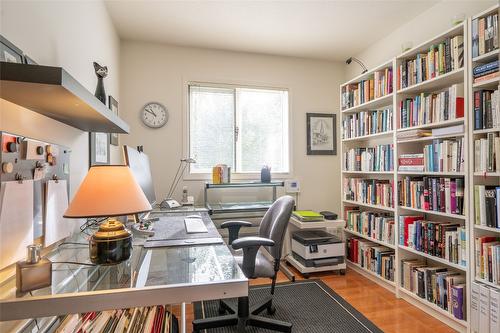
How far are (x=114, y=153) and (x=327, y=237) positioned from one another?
2.35 meters

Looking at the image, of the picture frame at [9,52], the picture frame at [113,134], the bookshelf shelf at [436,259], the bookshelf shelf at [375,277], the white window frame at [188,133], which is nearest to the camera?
the picture frame at [9,52]

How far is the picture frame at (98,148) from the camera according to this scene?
1845 mm

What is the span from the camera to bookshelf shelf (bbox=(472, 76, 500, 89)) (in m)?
1.65

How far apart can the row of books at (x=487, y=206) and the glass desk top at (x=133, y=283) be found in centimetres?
167

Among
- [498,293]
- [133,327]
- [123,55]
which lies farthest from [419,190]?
[123,55]

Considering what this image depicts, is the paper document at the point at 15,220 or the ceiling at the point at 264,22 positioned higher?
the ceiling at the point at 264,22

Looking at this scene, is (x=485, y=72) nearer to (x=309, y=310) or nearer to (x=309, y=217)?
→ (x=309, y=217)

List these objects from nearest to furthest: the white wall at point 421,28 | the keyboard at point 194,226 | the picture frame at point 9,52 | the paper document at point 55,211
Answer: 1. the picture frame at point 9,52
2. the paper document at point 55,211
3. the keyboard at point 194,226
4. the white wall at point 421,28

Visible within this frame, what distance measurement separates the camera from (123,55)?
299cm

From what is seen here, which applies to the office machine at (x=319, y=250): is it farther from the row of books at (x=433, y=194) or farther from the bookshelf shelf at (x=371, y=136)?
the bookshelf shelf at (x=371, y=136)

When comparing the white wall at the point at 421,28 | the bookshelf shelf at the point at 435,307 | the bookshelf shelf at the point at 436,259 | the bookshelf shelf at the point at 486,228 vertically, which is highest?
the white wall at the point at 421,28

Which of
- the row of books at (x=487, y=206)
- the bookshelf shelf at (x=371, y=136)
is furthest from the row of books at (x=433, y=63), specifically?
the row of books at (x=487, y=206)

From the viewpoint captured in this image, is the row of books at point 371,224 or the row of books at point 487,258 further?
the row of books at point 371,224

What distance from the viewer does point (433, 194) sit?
2.10 meters
